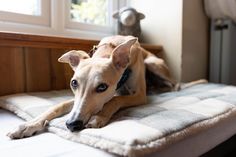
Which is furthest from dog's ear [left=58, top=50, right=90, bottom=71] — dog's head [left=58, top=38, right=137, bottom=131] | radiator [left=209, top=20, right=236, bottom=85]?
radiator [left=209, top=20, right=236, bottom=85]

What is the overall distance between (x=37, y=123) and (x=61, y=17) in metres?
1.01

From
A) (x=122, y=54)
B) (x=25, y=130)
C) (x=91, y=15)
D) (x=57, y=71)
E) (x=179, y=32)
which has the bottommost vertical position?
(x=25, y=130)

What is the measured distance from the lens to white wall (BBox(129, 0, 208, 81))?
1945mm

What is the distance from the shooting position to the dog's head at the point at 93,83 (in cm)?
80

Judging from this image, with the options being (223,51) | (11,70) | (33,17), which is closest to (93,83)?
(11,70)

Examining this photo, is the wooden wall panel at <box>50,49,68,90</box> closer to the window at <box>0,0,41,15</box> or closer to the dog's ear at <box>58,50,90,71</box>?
the window at <box>0,0,41,15</box>

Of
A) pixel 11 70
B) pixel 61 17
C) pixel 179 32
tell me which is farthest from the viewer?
pixel 179 32

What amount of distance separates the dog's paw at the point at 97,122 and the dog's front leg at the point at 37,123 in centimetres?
16

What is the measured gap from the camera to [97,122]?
797mm

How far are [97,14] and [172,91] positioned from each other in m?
0.85

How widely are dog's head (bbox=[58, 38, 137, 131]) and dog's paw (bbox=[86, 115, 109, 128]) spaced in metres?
0.01

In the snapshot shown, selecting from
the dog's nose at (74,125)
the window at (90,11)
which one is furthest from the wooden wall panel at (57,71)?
the dog's nose at (74,125)

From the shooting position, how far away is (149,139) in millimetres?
661

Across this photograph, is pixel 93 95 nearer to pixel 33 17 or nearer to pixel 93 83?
pixel 93 83
